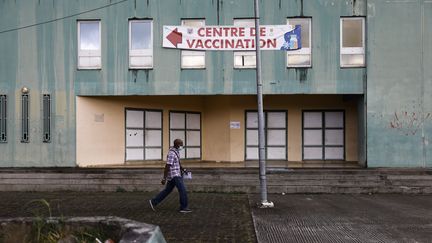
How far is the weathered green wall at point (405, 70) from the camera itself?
18.7m

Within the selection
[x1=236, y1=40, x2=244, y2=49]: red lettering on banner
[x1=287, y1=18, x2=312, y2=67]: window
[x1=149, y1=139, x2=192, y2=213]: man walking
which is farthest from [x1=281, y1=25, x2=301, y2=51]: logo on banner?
[x1=149, y1=139, x2=192, y2=213]: man walking

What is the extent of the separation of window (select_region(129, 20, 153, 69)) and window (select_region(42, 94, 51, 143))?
3091 mm

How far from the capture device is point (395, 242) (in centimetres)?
909

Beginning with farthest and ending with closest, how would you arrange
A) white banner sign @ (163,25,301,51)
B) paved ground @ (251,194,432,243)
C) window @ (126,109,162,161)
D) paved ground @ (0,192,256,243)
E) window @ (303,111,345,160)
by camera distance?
window @ (303,111,345,160) < window @ (126,109,162,161) < white banner sign @ (163,25,301,51) < paved ground @ (0,192,256,243) < paved ground @ (251,194,432,243)

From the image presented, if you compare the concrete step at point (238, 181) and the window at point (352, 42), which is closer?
the concrete step at point (238, 181)

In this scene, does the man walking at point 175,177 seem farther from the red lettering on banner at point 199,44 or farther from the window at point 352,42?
the window at point 352,42

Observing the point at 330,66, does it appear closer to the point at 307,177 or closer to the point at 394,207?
the point at 307,177

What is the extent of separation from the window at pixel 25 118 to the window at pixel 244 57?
725 centimetres

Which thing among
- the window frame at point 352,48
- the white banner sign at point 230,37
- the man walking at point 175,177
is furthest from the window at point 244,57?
the man walking at point 175,177

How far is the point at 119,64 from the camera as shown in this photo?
19.3m

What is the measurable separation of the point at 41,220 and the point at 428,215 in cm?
859

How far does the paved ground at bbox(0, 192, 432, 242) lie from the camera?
9719 millimetres

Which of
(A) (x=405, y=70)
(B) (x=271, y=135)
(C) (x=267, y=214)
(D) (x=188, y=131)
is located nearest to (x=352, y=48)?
(A) (x=405, y=70)

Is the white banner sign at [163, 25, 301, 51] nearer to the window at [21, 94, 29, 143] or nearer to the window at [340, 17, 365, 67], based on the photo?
the window at [340, 17, 365, 67]
